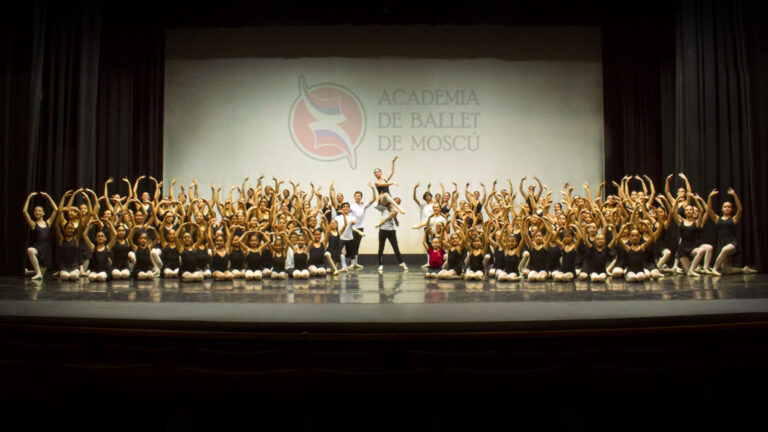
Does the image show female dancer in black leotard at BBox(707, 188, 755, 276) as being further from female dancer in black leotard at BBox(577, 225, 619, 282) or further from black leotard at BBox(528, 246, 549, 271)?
black leotard at BBox(528, 246, 549, 271)

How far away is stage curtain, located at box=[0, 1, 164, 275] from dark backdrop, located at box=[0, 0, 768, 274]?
0.8 inches

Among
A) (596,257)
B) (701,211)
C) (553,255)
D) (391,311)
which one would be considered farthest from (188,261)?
(701,211)

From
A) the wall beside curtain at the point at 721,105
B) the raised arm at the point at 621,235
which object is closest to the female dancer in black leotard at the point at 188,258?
the raised arm at the point at 621,235

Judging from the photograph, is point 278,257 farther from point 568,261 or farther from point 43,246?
point 568,261

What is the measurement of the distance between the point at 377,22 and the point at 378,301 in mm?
9005

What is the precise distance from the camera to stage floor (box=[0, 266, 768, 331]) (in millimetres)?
3912

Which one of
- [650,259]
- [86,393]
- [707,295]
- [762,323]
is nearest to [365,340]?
[86,393]

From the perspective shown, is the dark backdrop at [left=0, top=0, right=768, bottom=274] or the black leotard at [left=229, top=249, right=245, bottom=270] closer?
the black leotard at [left=229, top=249, right=245, bottom=270]

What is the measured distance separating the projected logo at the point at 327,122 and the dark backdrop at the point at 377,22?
1.52 metres

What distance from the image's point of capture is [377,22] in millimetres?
12594

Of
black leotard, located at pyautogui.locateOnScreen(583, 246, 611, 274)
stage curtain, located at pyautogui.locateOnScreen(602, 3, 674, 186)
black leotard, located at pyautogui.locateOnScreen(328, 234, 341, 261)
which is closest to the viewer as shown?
black leotard, located at pyautogui.locateOnScreen(583, 246, 611, 274)

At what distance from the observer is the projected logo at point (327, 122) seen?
12977 millimetres

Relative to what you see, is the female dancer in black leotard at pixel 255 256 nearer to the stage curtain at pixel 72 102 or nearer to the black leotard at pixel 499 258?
the black leotard at pixel 499 258

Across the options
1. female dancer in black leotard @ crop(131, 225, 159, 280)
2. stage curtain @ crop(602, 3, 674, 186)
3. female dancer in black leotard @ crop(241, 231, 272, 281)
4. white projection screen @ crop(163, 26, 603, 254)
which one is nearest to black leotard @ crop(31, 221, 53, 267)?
female dancer in black leotard @ crop(131, 225, 159, 280)
